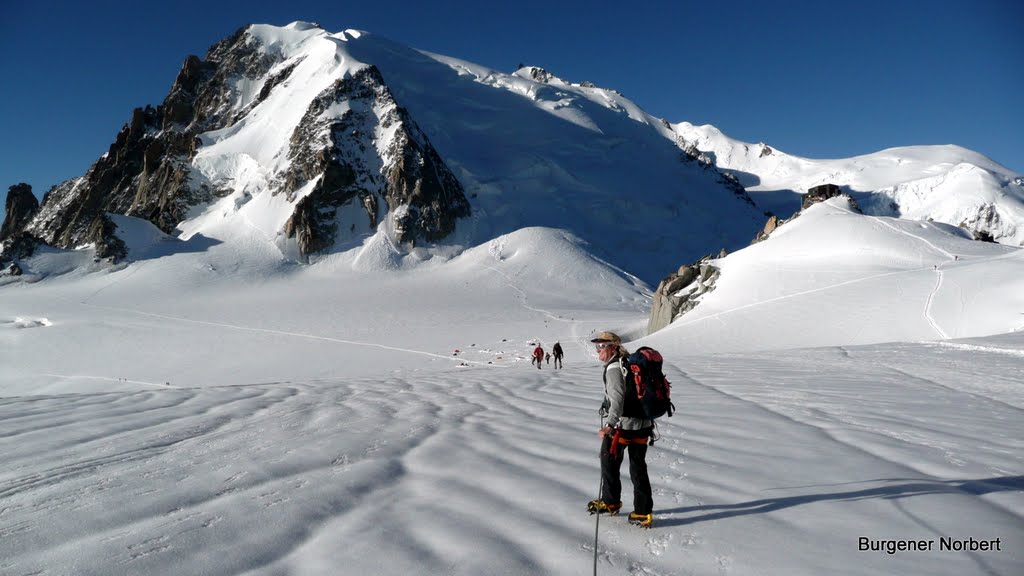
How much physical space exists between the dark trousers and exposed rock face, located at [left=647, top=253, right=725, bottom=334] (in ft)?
87.3

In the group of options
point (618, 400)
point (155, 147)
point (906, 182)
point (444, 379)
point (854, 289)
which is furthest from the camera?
point (906, 182)

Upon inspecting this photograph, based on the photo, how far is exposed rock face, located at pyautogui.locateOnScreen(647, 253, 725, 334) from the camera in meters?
30.0

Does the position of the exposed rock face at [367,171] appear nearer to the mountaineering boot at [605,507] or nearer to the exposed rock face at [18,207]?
the mountaineering boot at [605,507]

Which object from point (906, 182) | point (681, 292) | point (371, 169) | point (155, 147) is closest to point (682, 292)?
point (681, 292)

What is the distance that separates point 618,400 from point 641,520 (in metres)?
0.90

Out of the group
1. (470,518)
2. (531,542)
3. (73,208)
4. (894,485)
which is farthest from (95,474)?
(73,208)

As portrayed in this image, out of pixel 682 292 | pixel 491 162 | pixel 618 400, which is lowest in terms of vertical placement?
pixel 618 400

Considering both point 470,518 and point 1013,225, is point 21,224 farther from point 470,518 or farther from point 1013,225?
point 1013,225

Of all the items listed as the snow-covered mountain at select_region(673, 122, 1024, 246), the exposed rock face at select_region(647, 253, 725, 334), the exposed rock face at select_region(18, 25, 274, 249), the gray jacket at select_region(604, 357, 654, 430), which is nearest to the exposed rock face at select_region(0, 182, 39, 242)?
the exposed rock face at select_region(18, 25, 274, 249)

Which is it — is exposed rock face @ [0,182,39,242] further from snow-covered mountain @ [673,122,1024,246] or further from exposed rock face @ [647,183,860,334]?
snow-covered mountain @ [673,122,1024,246]

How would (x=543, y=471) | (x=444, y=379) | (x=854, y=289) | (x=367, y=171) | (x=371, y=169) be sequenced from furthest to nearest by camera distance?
(x=371, y=169), (x=367, y=171), (x=854, y=289), (x=444, y=379), (x=543, y=471)

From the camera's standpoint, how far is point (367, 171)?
2751 inches

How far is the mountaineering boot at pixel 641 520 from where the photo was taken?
386cm

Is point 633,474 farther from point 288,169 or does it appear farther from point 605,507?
point 288,169
